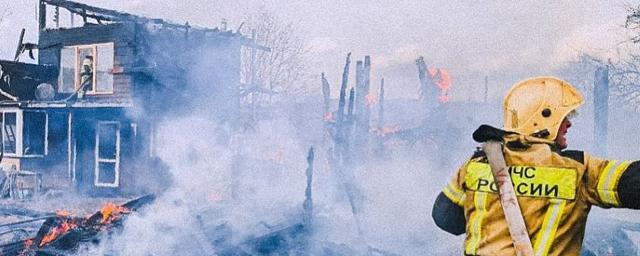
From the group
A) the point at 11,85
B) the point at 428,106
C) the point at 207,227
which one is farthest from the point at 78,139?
the point at 428,106

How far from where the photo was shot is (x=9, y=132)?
18.3 m

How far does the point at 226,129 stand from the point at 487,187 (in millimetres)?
15580

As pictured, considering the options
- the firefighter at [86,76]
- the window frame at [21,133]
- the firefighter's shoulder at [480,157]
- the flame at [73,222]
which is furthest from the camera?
the window frame at [21,133]

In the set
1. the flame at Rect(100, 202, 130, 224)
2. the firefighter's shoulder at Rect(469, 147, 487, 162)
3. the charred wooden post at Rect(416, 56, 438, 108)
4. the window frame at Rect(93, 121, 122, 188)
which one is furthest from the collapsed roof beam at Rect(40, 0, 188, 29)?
the firefighter's shoulder at Rect(469, 147, 487, 162)

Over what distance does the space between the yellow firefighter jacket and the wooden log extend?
1.6 inches

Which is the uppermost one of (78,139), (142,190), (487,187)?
(487,187)

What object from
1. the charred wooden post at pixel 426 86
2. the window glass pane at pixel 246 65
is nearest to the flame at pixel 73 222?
the charred wooden post at pixel 426 86

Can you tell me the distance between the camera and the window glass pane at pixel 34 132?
57.7 ft

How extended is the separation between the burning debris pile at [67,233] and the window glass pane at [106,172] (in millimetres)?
7783

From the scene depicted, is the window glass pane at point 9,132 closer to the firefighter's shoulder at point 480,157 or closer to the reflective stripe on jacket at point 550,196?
the firefighter's shoulder at point 480,157

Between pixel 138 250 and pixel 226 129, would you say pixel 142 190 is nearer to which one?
pixel 226 129

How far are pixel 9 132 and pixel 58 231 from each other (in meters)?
11.9

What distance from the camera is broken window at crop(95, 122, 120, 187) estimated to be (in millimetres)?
16312

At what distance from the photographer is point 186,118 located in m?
16.6
